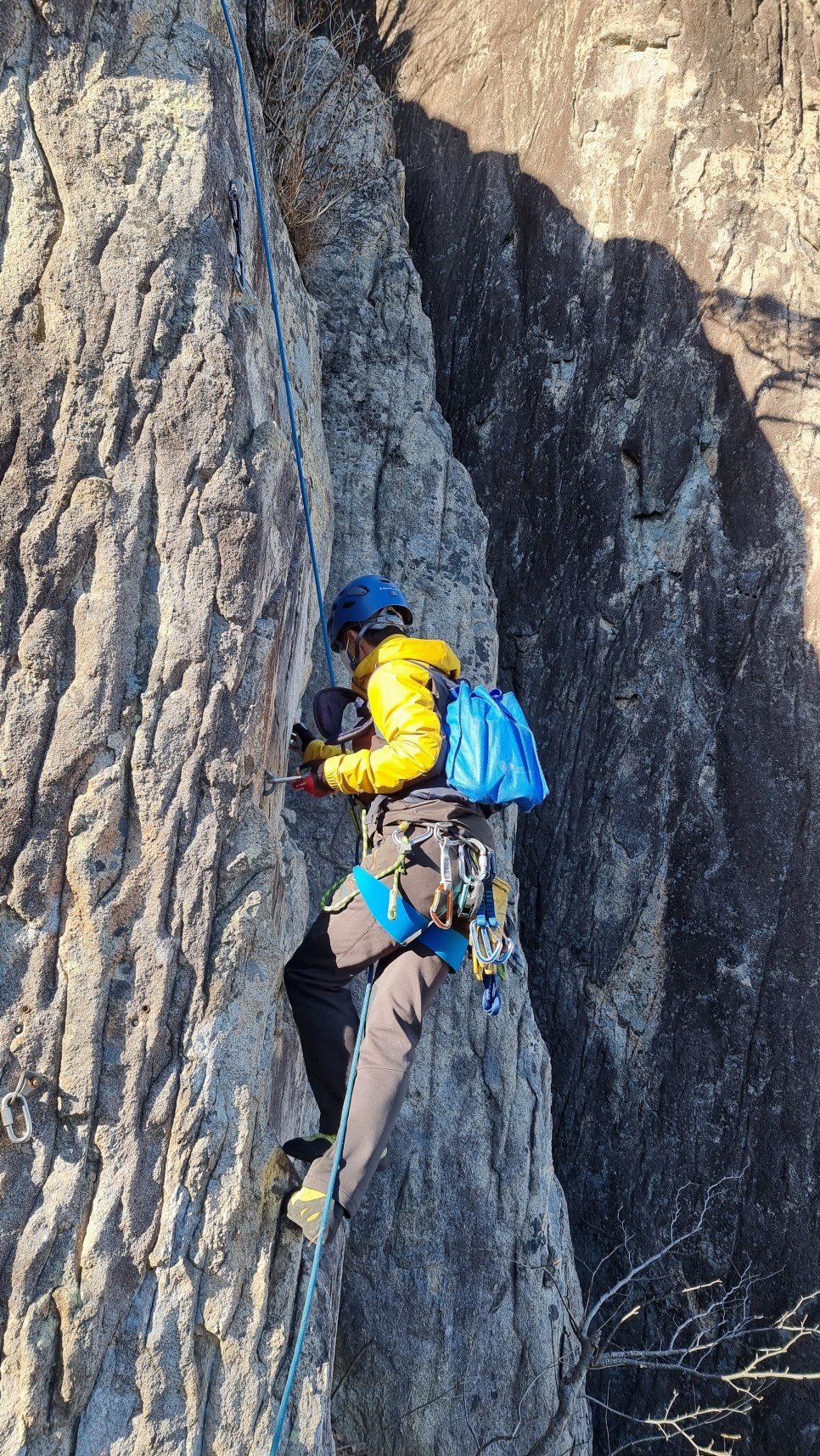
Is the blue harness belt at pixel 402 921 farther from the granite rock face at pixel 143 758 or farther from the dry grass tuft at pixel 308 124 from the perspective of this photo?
the dry grass tuft at pixel 308 124

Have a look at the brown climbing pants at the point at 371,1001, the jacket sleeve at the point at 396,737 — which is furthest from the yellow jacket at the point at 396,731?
the brown climbing pants at the point at 371,1001

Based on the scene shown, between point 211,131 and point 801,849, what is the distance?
440 centimetres

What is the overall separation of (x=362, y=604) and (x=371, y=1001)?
4.62ft

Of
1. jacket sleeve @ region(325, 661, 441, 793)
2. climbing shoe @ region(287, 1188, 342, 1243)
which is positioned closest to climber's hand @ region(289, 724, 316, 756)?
jacket sleeve @ region(325, 661, 441, 793)

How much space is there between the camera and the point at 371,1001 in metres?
3.79

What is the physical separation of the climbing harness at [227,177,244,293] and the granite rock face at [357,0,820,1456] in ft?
9.69

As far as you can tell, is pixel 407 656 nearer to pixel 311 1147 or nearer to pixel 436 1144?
pixel 311 1147

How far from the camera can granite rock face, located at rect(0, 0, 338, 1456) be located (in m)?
3.33

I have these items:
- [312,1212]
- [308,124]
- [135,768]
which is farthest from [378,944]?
[308,124]

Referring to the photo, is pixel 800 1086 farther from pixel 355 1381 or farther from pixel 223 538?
pixel 223 538

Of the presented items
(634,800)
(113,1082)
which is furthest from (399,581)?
(113,1082)

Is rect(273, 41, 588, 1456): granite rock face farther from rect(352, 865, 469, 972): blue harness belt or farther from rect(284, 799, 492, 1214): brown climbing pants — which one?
rect(352, 865, 469, 972): blue harness belt

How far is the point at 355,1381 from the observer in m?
5.00

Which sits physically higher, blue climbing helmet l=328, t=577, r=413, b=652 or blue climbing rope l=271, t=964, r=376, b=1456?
blue climbing helmet l=328, t=577, r=413, b=652
